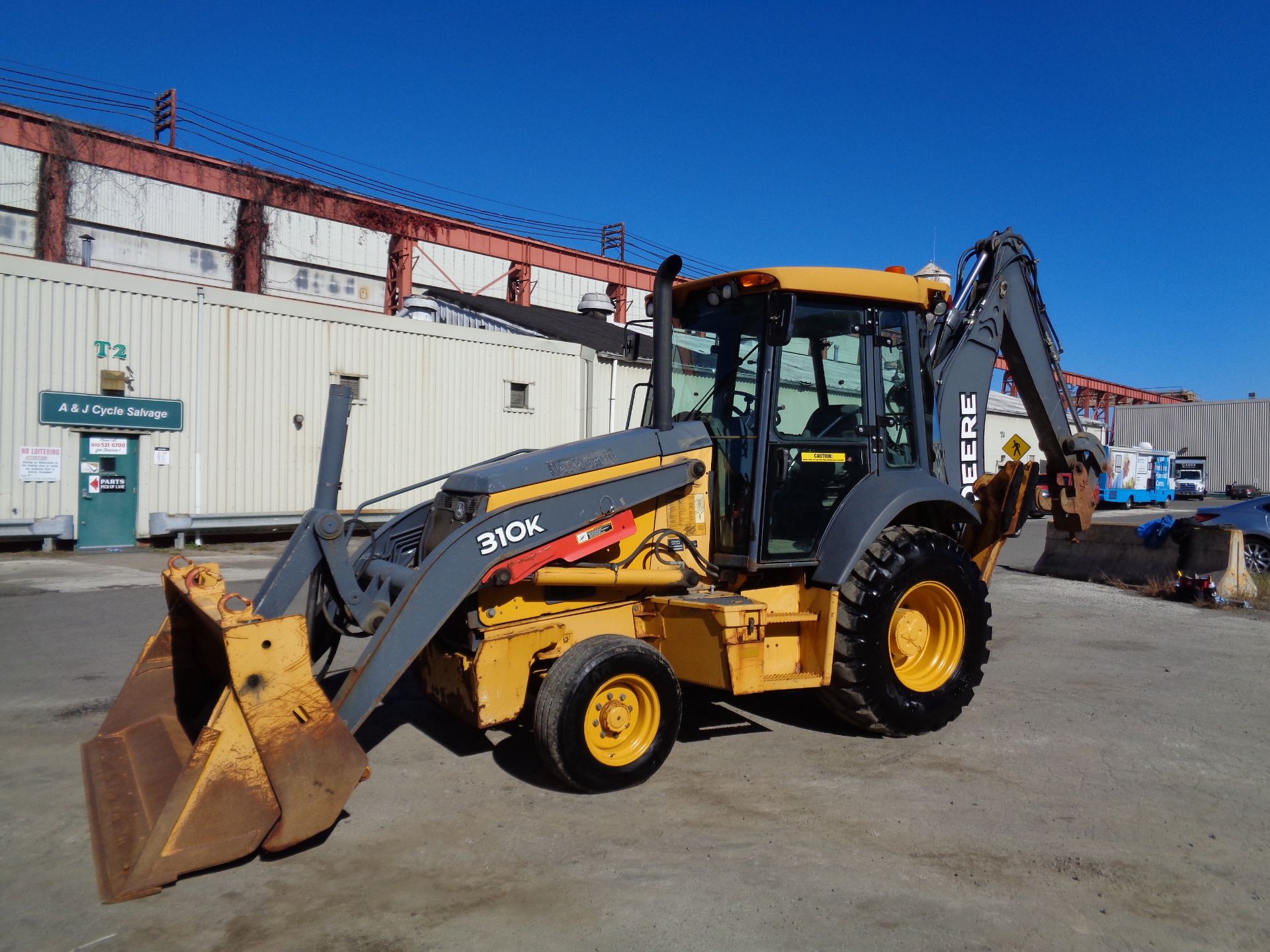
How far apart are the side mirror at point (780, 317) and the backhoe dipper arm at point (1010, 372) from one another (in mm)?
1678

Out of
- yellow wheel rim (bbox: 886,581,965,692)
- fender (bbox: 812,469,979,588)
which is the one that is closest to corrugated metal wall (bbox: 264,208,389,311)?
fender (bbox: 812,469,979,588)

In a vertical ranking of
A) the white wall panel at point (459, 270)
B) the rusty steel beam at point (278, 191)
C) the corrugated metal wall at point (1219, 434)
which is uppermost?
the rusty steel beam at point (278, 191)

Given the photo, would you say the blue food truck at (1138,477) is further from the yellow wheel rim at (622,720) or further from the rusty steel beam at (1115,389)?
the yellow wheel rim at (622,720)

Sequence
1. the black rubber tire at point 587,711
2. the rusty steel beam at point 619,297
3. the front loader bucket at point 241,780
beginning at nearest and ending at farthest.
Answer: the front loader bucket at point 241,780
the black rubber tire at point 587,711
the rusty steel beam at point 619,297

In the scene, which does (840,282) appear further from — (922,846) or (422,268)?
(422,268)

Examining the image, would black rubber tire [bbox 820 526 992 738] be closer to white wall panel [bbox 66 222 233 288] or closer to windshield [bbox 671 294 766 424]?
windshield [bbox 671 294 766 424]

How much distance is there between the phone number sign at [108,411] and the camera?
15.0m

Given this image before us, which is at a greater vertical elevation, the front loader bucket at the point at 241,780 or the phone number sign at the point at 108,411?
the phone number sign at the point at 108,411

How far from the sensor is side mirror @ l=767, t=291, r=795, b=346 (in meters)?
5.35

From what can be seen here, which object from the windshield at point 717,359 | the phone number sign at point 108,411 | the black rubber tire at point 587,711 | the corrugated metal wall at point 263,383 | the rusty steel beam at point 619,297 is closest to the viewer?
the black rubber tire at point 587,711

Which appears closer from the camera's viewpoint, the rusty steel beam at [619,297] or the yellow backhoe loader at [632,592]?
the yellow backhoe loader at [632,592]

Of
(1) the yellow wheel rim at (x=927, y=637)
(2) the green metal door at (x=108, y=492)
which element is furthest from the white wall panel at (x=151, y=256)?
(1) the yellow wheel rim at (x=927, y=637)

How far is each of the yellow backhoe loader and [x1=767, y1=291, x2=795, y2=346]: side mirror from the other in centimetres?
2

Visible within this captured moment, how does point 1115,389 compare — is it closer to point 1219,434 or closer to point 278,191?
point 1219,434
